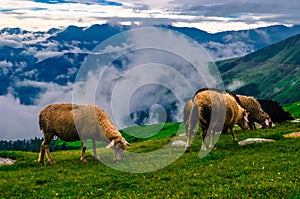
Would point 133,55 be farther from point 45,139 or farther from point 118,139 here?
point 45,139

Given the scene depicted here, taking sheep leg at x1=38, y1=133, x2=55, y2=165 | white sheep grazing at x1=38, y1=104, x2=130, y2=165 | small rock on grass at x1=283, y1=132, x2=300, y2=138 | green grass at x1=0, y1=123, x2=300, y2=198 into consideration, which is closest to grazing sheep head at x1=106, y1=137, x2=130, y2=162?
white sheep grazing at x1=38, y1=104, x2=130, y2=165

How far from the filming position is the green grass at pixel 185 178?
17359mm

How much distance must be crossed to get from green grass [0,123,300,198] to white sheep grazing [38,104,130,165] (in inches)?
68.8

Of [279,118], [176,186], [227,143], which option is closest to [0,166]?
[176,186]

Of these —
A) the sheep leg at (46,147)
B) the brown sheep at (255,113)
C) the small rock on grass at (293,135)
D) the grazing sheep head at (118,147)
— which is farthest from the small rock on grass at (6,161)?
the brown sheep at (255,113)

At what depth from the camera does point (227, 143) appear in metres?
31.5

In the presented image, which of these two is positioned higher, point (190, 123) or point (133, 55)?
point (133, 55)

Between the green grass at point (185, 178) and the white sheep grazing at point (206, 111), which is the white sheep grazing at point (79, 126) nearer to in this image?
the green grass at point (185, 178)

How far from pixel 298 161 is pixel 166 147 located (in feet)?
44.1

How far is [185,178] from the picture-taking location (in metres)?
20.2

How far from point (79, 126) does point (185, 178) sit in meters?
10.8

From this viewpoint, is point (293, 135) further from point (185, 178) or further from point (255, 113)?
point (185, 178)

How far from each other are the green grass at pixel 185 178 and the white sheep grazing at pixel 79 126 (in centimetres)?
175

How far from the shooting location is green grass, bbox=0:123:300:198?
17359mm
